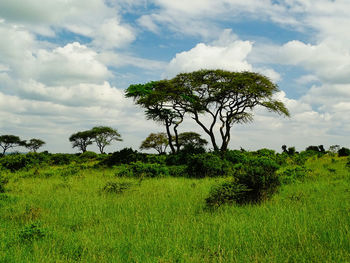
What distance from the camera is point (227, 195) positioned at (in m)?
9.14

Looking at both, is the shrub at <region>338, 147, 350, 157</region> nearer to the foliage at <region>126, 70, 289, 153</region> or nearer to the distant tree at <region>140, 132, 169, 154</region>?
the foliage at <region>126, 70, 289, 153</region>

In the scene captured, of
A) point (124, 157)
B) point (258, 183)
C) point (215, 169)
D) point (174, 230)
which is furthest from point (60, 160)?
point (174, 230)

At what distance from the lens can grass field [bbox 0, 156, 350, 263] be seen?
5090 millimetres

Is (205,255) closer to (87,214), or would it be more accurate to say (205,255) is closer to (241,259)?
(241,259)

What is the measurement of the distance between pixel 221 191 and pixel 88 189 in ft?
21.0

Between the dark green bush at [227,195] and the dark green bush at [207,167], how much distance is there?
7.92 metres

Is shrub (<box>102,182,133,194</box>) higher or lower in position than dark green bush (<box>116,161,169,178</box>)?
lower

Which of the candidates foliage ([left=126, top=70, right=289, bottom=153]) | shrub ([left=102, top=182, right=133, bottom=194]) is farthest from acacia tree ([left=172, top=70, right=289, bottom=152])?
shrub ([left=102, top=182, right=133, bottom=194])

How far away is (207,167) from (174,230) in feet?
37.1

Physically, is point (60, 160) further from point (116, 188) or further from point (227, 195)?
point (227, 195)

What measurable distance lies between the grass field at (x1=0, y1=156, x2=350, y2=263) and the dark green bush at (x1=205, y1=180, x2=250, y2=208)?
328mm

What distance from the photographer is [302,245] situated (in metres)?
5.30

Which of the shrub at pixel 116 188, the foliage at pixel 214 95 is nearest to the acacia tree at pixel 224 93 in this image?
the foliage at pixel 214 95

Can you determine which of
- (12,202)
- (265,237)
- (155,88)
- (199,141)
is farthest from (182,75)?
(265,237)
